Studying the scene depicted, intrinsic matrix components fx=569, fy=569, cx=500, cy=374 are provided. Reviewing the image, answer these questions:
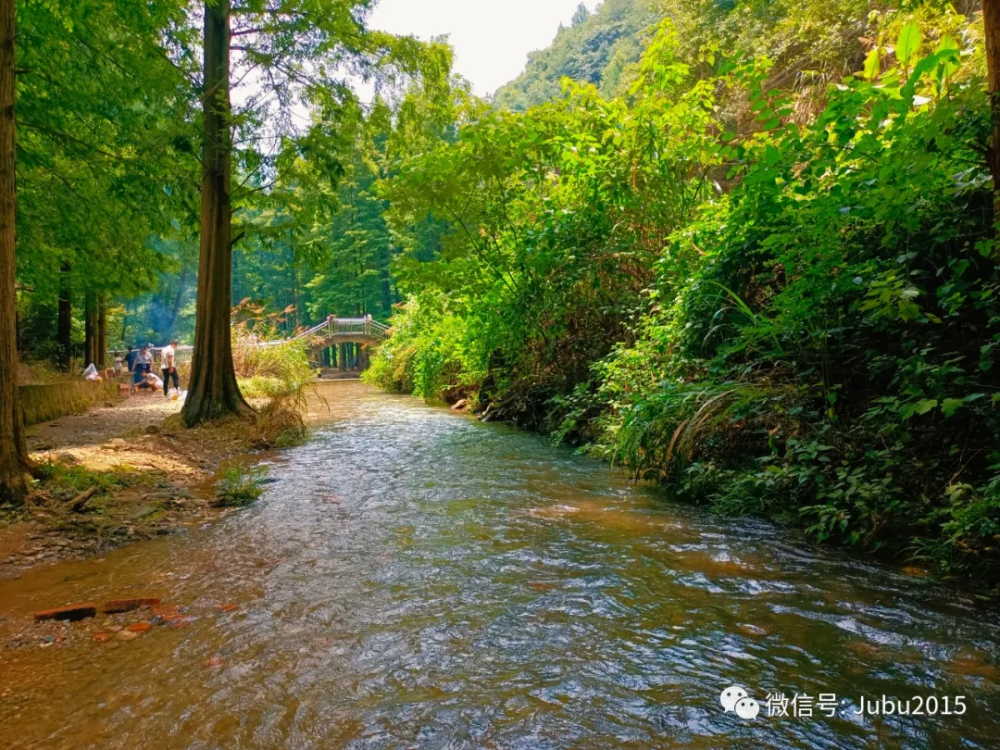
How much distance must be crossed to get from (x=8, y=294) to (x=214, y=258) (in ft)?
17.2

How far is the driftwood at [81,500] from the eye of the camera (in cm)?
468

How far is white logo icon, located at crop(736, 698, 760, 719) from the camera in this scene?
7.20ft

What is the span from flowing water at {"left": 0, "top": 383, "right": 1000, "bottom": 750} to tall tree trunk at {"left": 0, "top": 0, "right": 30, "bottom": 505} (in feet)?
4.22

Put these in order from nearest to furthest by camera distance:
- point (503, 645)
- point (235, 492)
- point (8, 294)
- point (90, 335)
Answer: point (503, 645)
point (8, 294)
point (235, 492)
point (90, 335)

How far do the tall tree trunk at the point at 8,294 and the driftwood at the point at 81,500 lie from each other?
0.33 metres

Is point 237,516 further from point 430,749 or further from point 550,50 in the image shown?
point 550,50

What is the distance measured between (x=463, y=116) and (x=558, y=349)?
4.72 meters

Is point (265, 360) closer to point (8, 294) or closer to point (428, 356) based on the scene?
point (428, 356)

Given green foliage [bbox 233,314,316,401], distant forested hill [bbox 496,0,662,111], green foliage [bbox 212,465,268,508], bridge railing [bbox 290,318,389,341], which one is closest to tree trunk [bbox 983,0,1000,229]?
green foliage [bbox 212,465,268,508]

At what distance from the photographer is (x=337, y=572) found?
376 cm

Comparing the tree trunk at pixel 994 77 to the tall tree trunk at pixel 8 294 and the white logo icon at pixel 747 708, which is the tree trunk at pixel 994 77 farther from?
the tall tree trunk at pixel 8 294

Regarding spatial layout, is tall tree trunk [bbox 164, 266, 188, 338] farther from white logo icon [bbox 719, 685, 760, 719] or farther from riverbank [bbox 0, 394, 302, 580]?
white logo icon [bbox 719, 685, 760, 719]

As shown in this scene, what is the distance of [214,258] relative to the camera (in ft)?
31.0

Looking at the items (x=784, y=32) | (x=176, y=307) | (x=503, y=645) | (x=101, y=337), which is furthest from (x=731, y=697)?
(x=176, y=307)
